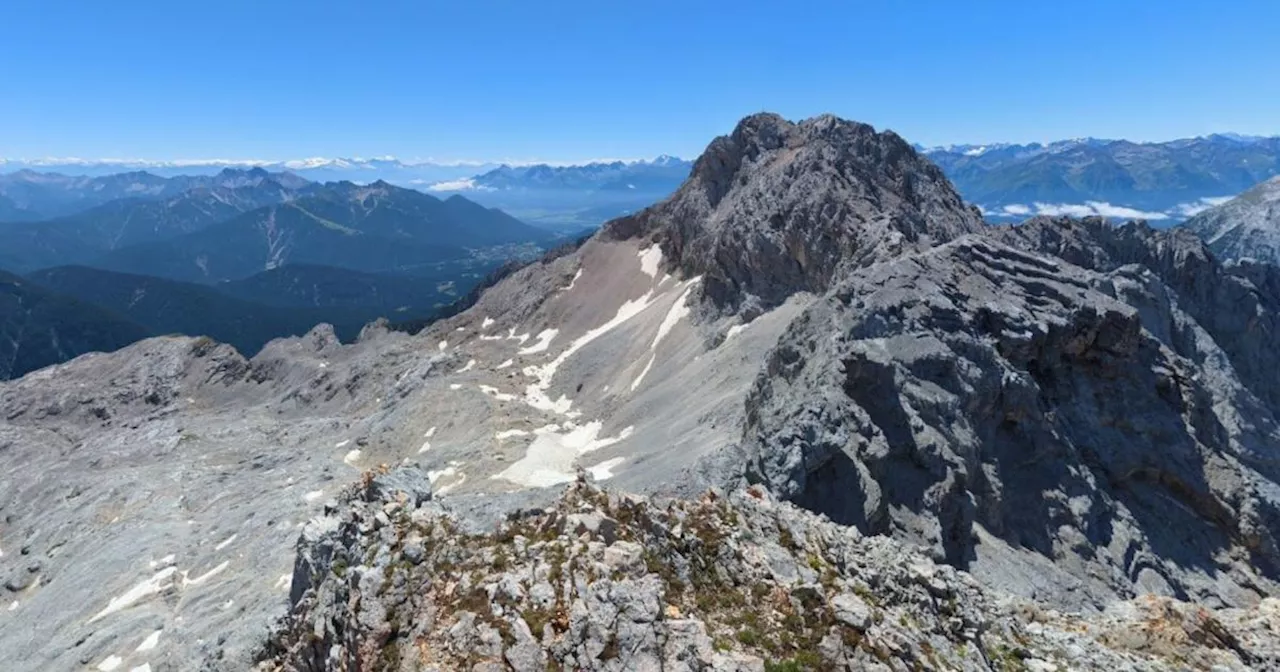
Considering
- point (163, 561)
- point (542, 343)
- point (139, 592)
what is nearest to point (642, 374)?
point (542, 343)

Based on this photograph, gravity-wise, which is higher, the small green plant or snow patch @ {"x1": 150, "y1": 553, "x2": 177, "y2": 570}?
the small green plant

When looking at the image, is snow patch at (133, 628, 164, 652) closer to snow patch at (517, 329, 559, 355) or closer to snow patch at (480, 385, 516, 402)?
snow patch at (480, 385, 516, 402)

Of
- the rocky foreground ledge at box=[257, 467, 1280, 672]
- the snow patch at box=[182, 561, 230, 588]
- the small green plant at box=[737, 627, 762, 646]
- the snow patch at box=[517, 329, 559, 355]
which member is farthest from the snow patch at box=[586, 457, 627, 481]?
the snow patch at box=[517, 329, 559, 355]

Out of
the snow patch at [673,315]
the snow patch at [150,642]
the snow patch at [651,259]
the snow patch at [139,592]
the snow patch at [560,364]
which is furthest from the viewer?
the snow patch at [651,259]

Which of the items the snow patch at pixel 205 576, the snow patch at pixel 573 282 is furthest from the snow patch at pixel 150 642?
the snow patch at pixel 573 282

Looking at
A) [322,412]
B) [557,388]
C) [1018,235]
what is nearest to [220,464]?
[322,412]

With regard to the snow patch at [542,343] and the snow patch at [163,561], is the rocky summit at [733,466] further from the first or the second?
the snow patch at [542,343]
